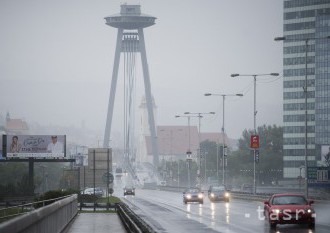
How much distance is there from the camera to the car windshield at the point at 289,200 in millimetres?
36188

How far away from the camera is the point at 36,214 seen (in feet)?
58.1

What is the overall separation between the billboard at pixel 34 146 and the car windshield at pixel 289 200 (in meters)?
70.3

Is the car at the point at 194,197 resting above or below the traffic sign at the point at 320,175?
below

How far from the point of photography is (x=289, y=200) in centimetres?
3672

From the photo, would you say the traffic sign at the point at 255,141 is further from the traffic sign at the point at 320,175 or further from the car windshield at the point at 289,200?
the car windshield at the point at 289,200

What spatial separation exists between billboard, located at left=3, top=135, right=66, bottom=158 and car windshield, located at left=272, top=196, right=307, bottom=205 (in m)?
70.3

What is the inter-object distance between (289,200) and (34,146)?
7461cm

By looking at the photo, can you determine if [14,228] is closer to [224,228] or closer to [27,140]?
[224,228]

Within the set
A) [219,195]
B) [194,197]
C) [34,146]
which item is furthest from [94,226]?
[34,146]

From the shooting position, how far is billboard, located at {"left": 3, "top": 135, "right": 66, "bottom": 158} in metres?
106

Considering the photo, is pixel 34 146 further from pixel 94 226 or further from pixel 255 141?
pixel 94 226

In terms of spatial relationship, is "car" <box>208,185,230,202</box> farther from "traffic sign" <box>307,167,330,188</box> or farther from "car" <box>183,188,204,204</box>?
"traffic sign" <box>307,167,330,188</box>

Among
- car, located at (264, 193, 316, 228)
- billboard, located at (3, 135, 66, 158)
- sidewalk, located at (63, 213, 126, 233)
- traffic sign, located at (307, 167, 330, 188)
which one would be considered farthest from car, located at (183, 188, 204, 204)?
car, located at (264, 193, 316, 228)

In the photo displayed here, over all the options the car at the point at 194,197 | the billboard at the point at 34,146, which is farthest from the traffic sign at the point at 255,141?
the billboard at the point at 34,146
